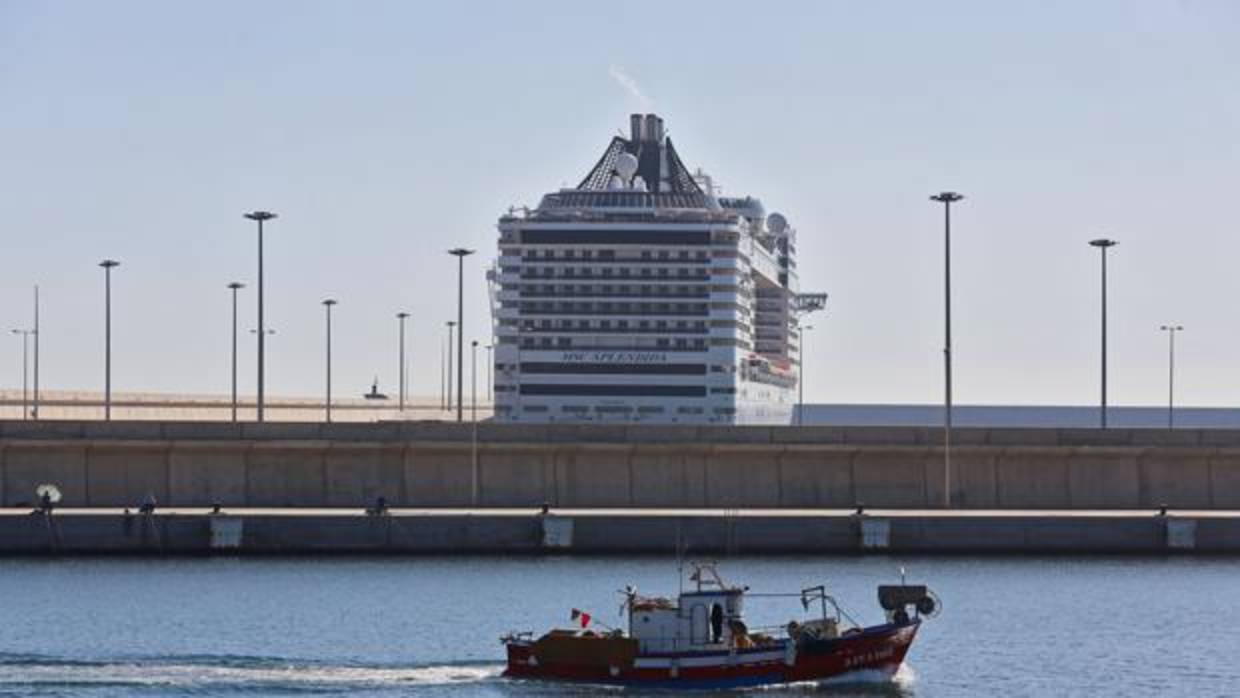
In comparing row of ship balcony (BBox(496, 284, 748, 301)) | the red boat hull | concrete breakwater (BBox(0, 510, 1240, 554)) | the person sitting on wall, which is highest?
row of ship balcony (BBox(496, 284, 748, 301))

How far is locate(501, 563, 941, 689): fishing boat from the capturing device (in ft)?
213

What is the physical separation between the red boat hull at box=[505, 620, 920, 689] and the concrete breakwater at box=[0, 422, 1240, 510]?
42.0 meters

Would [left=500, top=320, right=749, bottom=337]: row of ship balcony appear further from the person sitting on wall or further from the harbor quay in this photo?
the person sitting on wall

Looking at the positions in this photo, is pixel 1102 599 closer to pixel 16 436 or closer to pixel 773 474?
pixel 773 474

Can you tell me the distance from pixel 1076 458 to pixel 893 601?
43417mm

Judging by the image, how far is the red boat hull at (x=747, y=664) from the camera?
2559 inches

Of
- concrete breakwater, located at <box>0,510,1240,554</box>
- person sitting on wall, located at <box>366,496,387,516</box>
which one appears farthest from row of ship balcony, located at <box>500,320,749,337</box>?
concrete breakwater, located at <box>0,510,1240,554</box>

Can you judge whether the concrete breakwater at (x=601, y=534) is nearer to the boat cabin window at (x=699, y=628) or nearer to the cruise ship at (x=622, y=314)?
the boat cabin window at (x=699, y=628)

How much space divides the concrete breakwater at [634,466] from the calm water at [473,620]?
38.9 feet

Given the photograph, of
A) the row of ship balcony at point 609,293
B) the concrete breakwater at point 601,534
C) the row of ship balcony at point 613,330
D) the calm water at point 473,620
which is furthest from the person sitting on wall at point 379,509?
the row of ship balcony at point 609,293

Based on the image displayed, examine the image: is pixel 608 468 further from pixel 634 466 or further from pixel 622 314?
pixel 622 314

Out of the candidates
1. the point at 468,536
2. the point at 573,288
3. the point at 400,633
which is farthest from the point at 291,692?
the point at 573,288

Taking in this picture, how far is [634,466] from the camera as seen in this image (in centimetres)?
10919

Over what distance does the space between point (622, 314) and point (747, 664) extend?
9686cm
